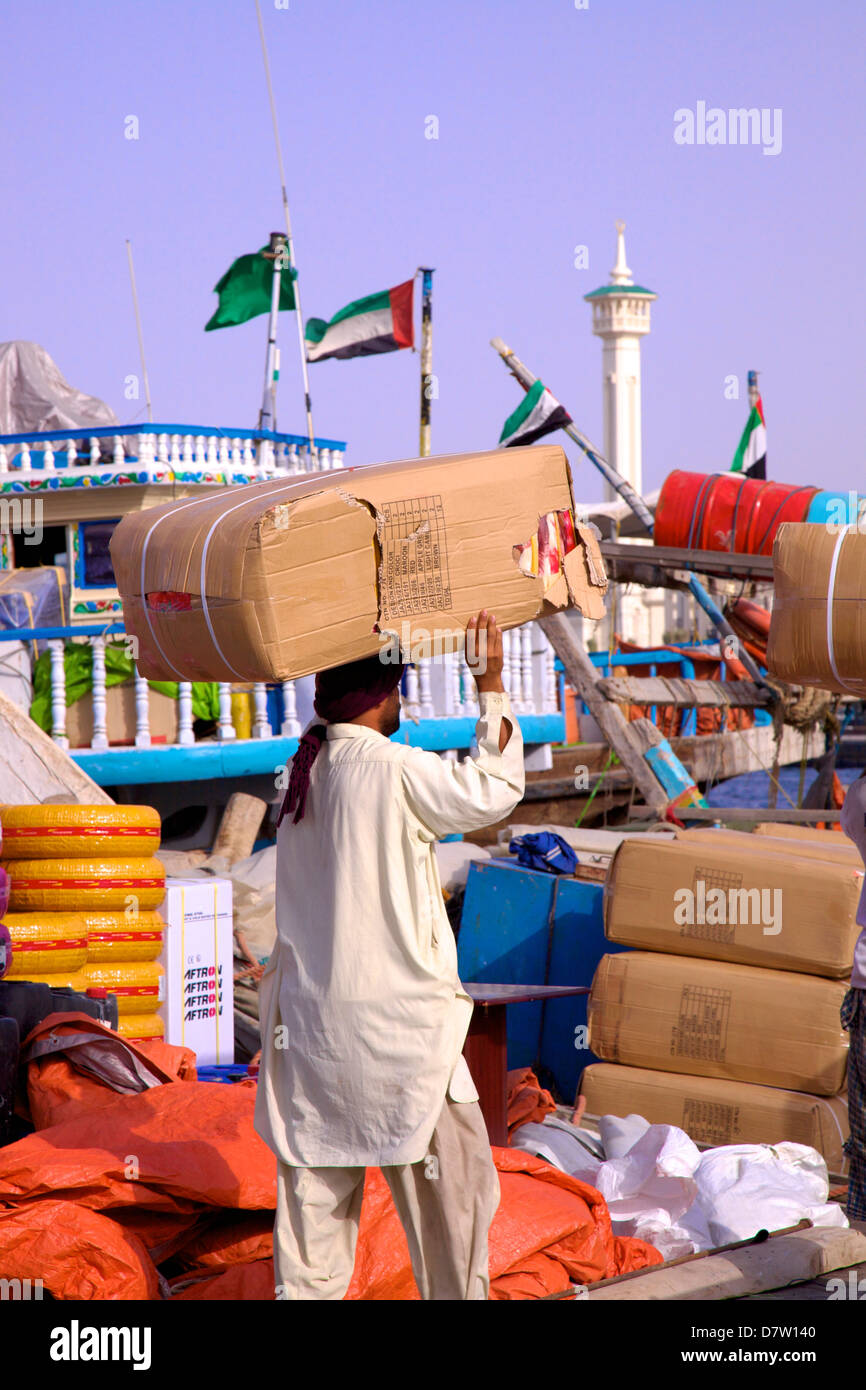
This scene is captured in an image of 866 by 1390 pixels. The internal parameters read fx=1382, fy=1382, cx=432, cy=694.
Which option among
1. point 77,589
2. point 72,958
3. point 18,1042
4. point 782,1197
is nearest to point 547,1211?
point 782,1197

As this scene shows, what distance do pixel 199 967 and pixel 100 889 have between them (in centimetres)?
93

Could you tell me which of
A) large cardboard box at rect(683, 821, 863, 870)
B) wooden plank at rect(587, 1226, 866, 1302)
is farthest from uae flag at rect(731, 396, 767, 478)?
wooden plank at rect(587, 1226, 866, 1302)

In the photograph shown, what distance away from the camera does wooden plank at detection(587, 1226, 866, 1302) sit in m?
3.79

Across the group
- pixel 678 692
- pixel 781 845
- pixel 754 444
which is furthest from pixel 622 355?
pixel 781 845

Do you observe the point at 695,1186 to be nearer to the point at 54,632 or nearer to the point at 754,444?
the point at 54,632

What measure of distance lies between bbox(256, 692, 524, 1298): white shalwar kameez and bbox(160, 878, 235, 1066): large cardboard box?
3764mm

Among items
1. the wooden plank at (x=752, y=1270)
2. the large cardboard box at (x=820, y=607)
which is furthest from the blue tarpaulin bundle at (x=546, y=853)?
the large cardboard box at (x=820, y=607)

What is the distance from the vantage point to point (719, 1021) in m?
6.02

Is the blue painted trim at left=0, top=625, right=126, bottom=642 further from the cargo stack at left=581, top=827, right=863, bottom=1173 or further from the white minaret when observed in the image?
the white minaret

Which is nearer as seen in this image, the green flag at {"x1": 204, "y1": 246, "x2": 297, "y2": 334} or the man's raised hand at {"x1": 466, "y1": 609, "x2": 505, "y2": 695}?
the man's raised hand at {"x1": 466, "y1": 609, "x2": 505, "y2": 695}

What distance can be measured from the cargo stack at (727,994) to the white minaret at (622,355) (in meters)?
59.3

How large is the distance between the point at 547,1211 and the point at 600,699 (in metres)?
6.50

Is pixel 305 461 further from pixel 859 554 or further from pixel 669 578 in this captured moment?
pixel 859 554
